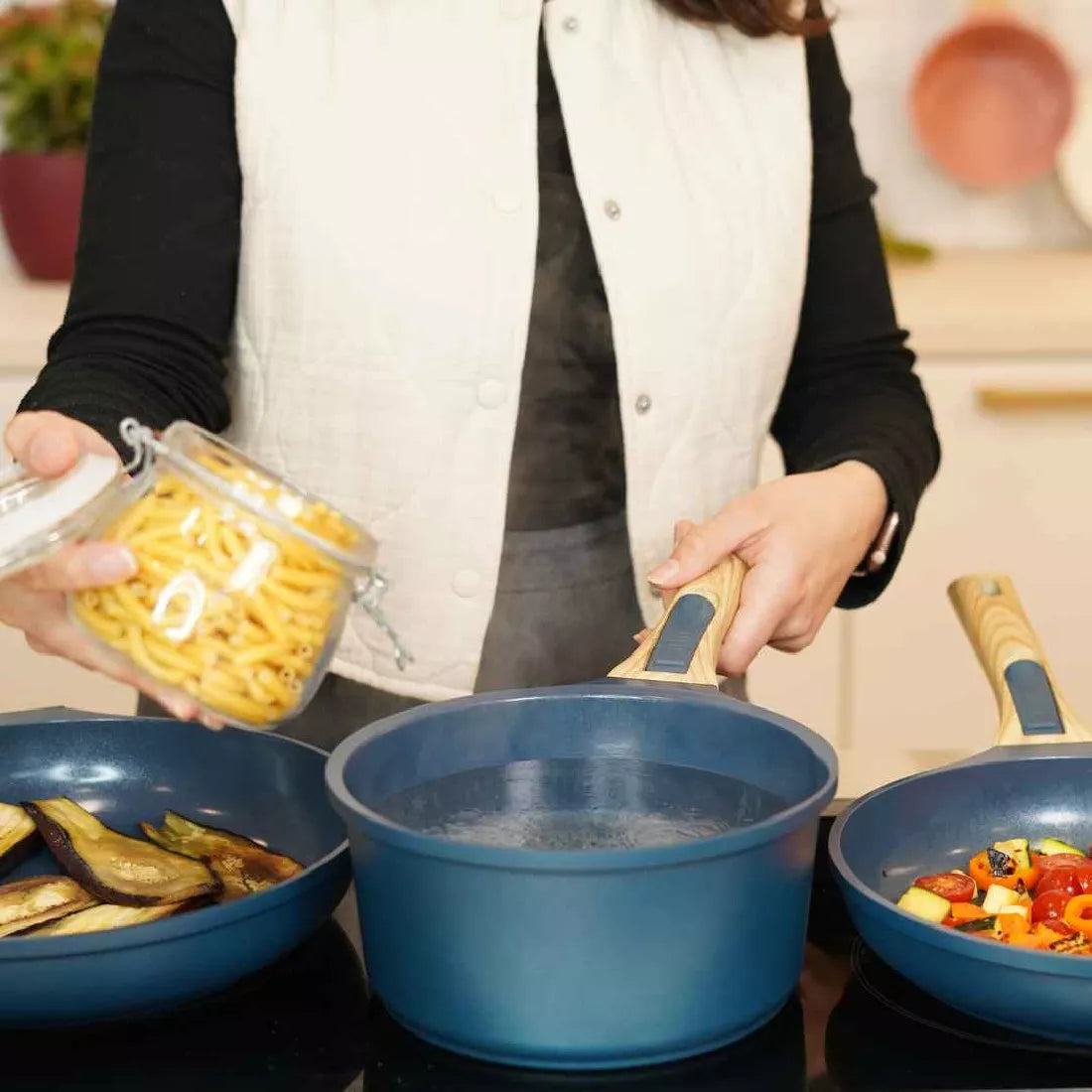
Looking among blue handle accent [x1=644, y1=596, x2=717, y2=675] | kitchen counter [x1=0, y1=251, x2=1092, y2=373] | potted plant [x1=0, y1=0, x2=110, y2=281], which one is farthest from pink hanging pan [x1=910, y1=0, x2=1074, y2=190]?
blue handle accent [x1=644, y1=596, x2=717, y2=675]

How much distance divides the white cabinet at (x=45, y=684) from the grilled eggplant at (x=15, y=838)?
1263 millimetres

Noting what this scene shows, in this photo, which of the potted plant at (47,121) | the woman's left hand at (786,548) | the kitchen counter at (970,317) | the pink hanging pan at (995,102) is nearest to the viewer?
the woman's left hand at (786,548)

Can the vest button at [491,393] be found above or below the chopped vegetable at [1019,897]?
above

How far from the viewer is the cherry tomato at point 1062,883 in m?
0.79

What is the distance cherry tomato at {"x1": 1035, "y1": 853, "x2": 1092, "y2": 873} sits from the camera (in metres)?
0.81

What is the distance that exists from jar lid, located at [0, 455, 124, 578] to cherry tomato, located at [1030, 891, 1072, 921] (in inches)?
18.4

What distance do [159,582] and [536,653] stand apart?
58 cm

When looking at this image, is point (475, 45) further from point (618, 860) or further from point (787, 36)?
point (618, 860)

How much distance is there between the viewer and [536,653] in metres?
1.28

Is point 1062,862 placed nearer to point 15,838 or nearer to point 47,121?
point 15,838

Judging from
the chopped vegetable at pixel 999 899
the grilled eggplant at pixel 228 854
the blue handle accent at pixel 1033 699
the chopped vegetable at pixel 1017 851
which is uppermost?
the blue handle accent at pixel 1033 699

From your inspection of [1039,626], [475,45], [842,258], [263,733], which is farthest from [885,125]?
[263,733]

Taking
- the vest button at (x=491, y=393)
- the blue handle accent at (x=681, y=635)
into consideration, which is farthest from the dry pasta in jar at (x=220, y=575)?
the vest button at (x=491, y=393)

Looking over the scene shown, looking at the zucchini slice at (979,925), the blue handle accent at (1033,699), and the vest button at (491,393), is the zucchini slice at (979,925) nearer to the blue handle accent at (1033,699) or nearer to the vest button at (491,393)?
the blue handle accent at (1033,699)
